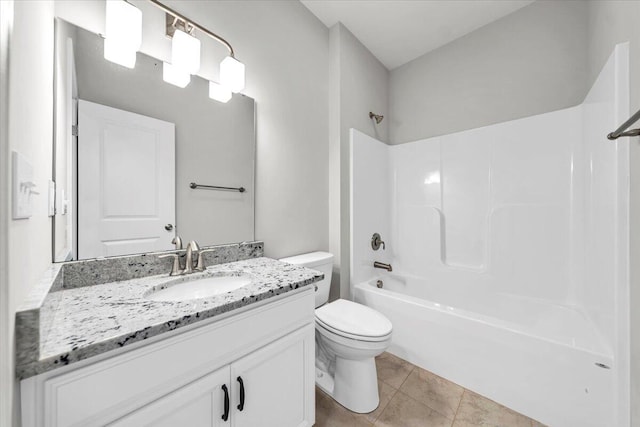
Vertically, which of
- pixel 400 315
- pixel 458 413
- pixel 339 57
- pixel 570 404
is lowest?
pixel 458 413

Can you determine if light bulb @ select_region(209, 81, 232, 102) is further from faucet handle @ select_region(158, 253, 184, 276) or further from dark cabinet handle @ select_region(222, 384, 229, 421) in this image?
dark cabinet handle @ select_region(222, 384, 229, 421)

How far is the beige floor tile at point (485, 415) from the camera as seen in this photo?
1.26 m

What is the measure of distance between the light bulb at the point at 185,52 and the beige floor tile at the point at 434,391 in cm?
215

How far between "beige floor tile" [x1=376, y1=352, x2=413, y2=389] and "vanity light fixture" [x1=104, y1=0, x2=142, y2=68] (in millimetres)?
2183

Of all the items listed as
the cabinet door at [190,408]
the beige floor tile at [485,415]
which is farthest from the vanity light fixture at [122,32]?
the beige floor tile at [485,415]

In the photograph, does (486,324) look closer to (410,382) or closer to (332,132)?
(410,382)

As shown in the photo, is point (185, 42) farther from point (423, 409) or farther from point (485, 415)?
point (485, 415)

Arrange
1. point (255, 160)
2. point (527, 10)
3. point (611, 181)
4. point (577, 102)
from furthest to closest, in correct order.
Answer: point (527, 10) → point (577, 102) → point (255, 160) → point (611, 181)

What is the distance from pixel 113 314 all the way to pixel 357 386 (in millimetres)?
1245

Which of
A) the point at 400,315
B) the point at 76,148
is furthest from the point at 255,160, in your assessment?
the point at 400,315

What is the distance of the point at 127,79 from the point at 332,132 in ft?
4.29

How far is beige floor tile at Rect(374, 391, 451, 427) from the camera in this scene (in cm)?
126

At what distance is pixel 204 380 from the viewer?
2.41 feet

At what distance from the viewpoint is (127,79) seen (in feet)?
3.36
